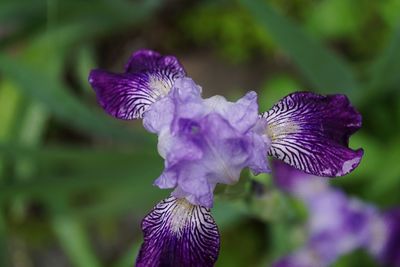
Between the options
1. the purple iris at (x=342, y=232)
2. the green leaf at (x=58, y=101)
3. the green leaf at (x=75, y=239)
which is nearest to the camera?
the green leaf at (x=58, y=101)

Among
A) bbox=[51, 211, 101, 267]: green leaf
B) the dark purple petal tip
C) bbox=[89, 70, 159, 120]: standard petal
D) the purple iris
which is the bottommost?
the purple iris

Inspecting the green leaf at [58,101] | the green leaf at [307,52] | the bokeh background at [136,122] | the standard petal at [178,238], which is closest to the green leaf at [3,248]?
the bokeh background at [136,122]

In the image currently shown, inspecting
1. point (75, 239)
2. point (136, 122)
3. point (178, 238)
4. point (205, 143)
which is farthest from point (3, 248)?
point (205, 143)

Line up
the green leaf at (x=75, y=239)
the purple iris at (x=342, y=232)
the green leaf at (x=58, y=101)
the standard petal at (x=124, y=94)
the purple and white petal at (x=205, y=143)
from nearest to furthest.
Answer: the purple and white petal at (x=205, y=143) < the standard petal at (x=124, y=94) < the green leaf at (x=58, y=101) < the purple iris at (x=342, y=232) < the green leaf at (x=75, y=239)

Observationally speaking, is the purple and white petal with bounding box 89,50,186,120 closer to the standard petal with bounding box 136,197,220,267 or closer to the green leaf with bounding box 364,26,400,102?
the standard petal with bounding box 136,197,220,267

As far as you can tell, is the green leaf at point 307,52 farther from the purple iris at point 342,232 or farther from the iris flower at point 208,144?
the iris flower at point 208,144

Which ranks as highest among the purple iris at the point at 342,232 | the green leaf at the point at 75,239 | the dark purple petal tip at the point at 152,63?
the dark purple petal tip at the point at 152,63

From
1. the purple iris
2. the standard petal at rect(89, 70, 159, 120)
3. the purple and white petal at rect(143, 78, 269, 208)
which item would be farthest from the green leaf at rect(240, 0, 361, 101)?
the purple and white petal at rect(143, 78, 269, 208)

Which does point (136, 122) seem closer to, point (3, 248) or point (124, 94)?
point (3, 248)

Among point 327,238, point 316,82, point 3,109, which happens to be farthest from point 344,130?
point 3,109

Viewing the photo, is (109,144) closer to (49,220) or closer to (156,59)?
(49,220)
